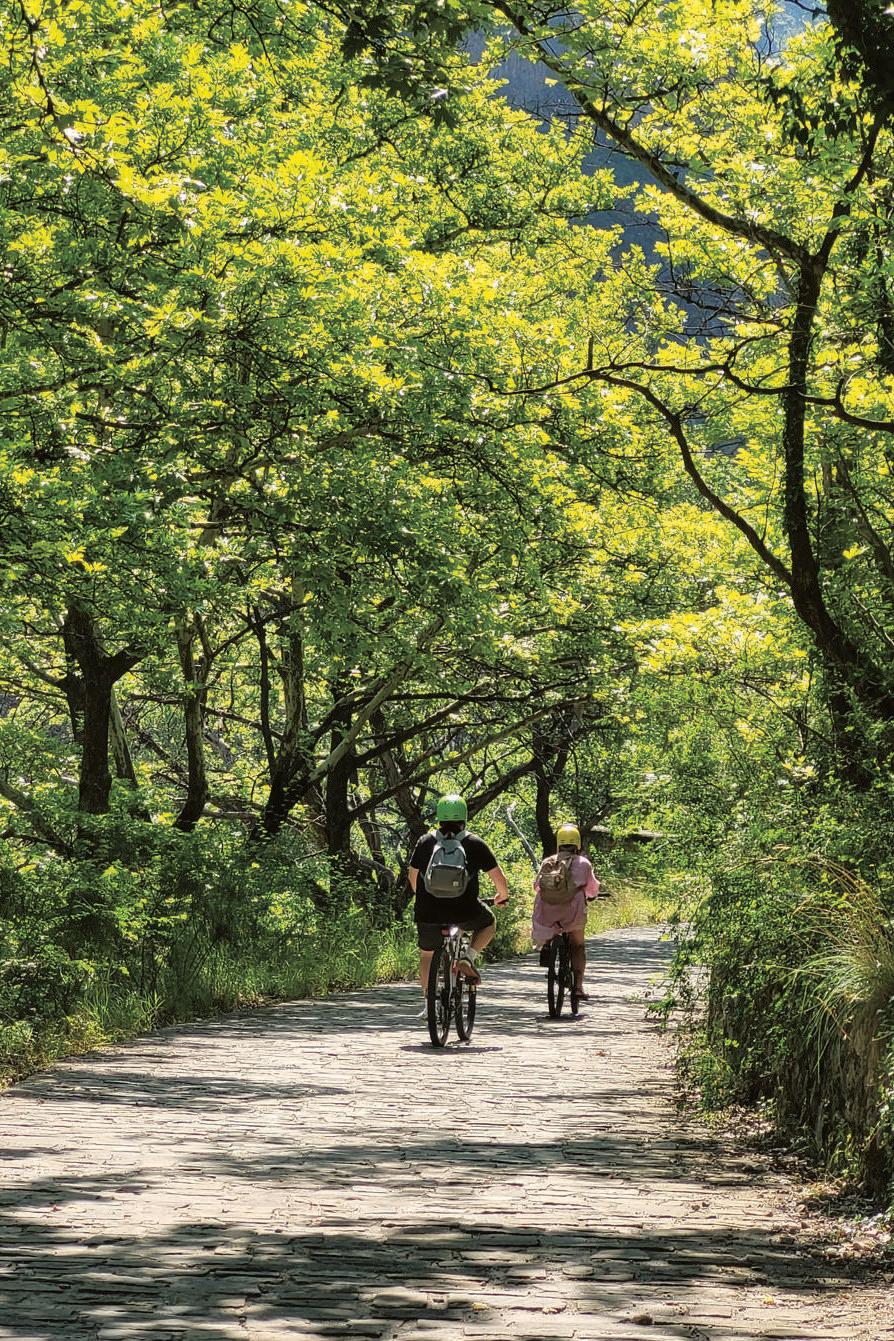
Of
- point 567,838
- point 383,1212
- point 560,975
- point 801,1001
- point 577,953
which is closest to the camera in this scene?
point 383,1212

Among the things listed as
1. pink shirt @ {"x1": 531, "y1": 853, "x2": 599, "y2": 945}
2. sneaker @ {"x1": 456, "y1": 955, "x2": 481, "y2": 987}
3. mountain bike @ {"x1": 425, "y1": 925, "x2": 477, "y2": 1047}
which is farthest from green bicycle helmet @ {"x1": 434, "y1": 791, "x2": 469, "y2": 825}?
pink shirt @ {"x1": 531, "y1": 853, "x2": 599, "y2": 945}

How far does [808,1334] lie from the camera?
505 centimetres

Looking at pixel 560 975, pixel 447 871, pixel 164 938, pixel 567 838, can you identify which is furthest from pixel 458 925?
pixel 164 938

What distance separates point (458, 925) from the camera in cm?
1315

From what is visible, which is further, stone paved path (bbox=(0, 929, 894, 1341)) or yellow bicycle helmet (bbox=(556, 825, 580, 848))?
yellow bicycle helmet (bbox=(556, 825, 580, 848))

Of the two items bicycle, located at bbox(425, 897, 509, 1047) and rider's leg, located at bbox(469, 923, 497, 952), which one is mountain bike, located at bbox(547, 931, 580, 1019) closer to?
bicycle, located at bbox(425, 897, 509, 1047)

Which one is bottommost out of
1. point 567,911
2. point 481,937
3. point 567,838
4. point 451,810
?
point 481,937

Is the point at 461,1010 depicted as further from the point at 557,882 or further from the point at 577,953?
the point at 577,953

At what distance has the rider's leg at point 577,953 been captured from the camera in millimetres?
15789

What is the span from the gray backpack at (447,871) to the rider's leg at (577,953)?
294cm

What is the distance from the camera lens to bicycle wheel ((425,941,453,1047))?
42.7 feet

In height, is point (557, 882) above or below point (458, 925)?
above

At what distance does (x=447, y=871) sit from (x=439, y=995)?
1247 millimetres

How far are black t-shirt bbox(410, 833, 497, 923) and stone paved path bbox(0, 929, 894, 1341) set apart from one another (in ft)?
4.86
